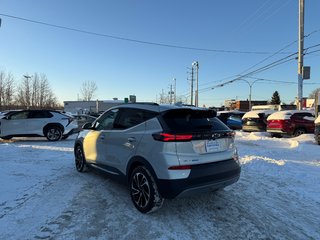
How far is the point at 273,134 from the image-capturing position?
18.0 m

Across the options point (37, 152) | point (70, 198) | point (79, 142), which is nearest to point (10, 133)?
point (37, 152)

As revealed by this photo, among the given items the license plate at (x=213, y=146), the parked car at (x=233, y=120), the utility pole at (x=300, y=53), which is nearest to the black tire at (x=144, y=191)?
the license plate at (x=213, y=146)

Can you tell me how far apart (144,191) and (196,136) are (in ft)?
4.01

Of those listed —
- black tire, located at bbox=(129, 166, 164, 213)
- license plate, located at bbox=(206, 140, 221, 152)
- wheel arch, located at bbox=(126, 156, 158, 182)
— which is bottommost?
black tire, located at bbox=(129, 166, 164, 213)

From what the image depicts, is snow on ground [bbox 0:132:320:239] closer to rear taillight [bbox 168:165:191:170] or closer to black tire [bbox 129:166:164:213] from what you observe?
black tire [bbox 129:166:164:213]

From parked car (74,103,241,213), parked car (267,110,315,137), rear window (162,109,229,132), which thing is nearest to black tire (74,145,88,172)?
parked car (74,103,241,213)

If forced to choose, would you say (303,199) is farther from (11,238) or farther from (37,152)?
(37,152)

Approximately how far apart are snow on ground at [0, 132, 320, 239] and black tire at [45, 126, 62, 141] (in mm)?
7914

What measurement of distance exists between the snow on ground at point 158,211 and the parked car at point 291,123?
31.5ft

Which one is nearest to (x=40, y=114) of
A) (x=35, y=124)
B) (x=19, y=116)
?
(x=35, y=124)

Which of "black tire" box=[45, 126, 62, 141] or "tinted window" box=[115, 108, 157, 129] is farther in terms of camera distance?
"black tire" box=[45, 126, 62, 141]

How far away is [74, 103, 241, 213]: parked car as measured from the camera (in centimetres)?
444

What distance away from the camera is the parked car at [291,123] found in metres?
16.7

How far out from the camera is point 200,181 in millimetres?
4543
